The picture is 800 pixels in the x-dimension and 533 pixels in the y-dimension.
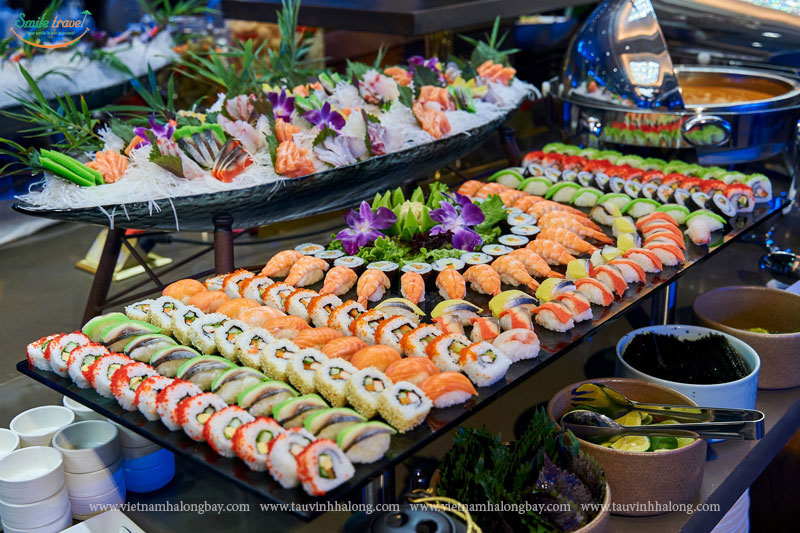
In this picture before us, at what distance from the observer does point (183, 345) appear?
5.84ft

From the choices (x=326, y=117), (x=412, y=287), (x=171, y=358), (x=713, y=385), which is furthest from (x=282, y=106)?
(x=713, y=385)

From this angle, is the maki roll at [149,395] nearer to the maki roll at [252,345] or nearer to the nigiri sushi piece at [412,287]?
the maki roll at [252,345]

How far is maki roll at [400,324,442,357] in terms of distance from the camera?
1.68 meters

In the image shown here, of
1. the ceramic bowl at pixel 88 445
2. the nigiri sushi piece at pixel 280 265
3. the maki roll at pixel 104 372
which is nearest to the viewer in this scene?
the maki roll at pixel 104 372

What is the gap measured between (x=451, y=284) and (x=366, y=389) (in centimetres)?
61

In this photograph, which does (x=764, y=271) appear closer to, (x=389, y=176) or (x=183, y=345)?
(x=389, y=176)

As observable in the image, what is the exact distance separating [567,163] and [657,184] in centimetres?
36

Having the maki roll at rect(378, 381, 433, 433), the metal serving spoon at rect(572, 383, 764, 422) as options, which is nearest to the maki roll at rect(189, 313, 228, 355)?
the maki roll at rect(378, 381, 433, 433)

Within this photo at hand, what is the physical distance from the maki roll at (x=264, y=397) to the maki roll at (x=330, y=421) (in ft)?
0.36

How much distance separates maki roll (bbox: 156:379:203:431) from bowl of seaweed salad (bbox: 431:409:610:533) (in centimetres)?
54

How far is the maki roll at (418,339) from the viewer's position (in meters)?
1.68

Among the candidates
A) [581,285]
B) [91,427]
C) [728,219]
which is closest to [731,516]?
[581,285]

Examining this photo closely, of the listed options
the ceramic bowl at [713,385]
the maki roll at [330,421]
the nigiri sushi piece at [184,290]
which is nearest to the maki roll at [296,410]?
the maki roll at [330,421]

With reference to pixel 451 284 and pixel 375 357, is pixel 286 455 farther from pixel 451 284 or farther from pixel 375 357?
pixel 451 284
